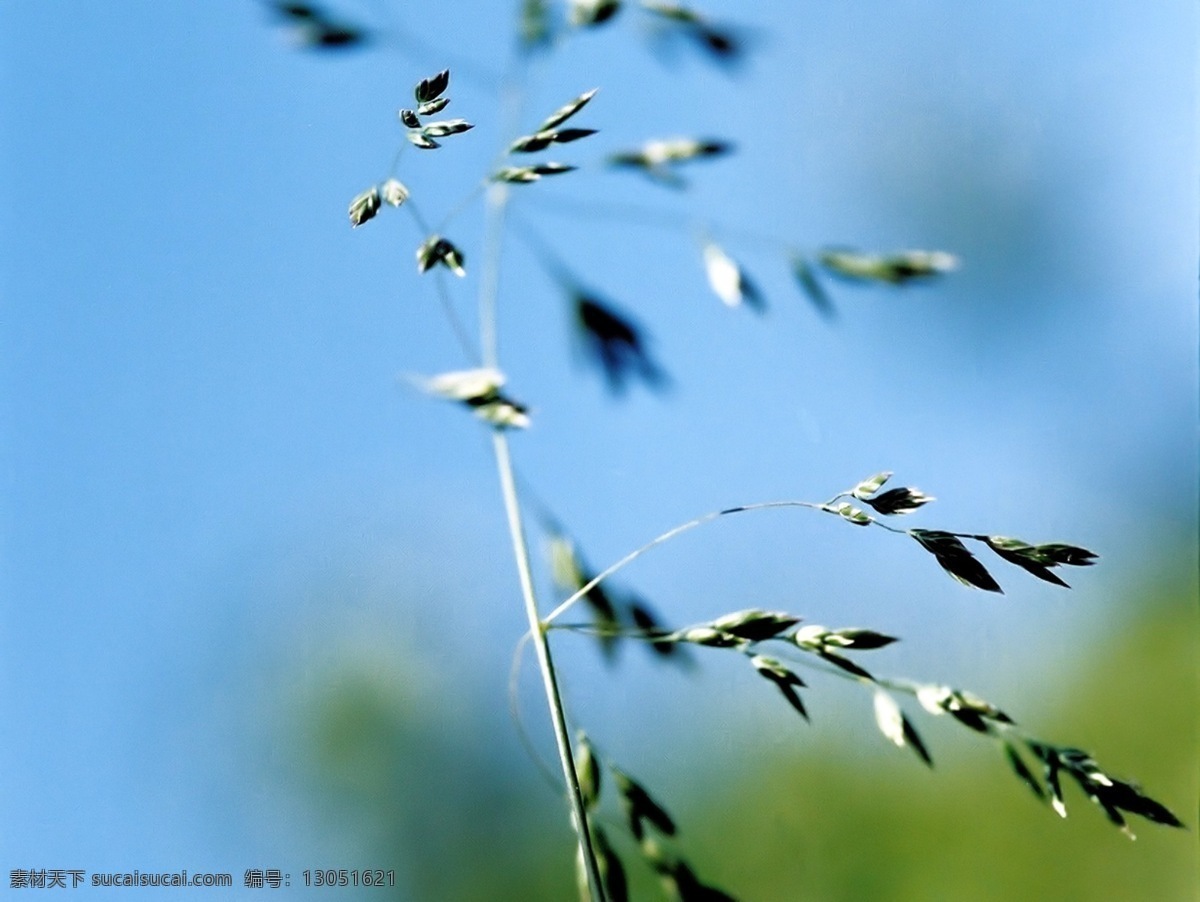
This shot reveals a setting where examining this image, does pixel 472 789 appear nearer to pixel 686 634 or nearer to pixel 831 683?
pixel 831 683

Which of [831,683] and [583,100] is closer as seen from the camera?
[583,100]

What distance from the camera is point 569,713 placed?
0.74 meters

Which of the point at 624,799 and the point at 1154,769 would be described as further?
the point at 1154,769

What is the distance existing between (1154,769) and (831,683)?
1171 millimetres

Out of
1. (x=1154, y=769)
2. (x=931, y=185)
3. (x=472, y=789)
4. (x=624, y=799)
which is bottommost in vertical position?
(x=624, y=799)

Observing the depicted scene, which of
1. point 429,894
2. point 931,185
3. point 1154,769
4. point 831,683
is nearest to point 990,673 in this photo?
point 831,683

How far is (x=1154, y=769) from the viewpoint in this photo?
3.38 meters

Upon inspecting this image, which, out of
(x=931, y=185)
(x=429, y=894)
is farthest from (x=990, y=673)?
(x=931, y=185)

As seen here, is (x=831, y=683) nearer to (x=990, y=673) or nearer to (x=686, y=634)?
(x=990, y=673)

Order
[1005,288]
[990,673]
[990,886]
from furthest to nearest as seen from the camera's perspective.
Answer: [1005,288], [990,886], [990,673]

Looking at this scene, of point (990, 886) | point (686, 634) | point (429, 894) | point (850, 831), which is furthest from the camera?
point (429, 894)

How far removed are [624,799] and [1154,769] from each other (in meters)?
3.19

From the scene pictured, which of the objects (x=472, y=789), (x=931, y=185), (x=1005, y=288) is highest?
(x=931, y=185)

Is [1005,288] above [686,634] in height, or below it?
above
